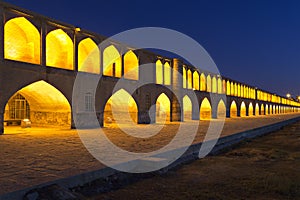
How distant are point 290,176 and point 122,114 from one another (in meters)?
13.0

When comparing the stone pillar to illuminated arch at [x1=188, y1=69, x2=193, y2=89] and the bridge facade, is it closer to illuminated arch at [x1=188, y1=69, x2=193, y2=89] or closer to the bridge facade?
the bridge facade

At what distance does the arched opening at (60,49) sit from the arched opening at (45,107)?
1.58m

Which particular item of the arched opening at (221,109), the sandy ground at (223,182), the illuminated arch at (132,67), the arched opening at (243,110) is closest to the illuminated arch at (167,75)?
the illuminated arch at (132,67)

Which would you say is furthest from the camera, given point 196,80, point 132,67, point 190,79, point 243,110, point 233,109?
point 243,110

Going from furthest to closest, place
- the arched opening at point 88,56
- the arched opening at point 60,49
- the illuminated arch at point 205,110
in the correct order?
1. the illuminated arch at point 205,110
2. the arched opening at point 88,56
3. the arched opening at point 60,49

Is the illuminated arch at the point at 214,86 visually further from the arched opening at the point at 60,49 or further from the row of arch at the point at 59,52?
the arched opening at the point at 60,49

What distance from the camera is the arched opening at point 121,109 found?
55.2ft

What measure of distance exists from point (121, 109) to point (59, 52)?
229 inches

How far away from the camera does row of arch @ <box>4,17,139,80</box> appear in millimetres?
11713

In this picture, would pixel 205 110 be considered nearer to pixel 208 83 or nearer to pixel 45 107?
pixel 208 83

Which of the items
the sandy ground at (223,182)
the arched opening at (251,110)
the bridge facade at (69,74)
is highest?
the bridge facade at (69,74)

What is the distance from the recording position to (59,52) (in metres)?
13.6

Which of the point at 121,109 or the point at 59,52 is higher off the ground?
the point at 59,52

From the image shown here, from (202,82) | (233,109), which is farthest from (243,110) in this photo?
(202,82)
